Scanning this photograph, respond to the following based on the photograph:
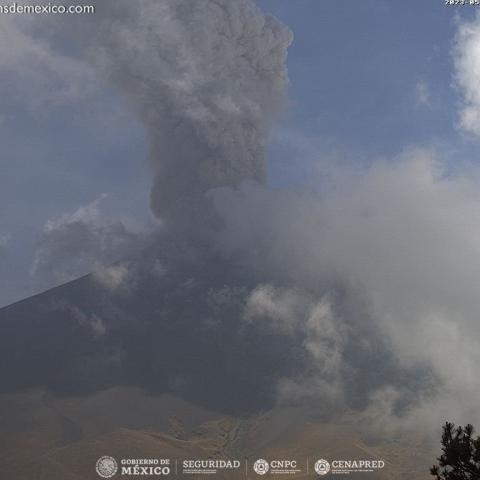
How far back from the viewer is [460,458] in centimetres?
1541

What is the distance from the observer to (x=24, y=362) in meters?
38.4

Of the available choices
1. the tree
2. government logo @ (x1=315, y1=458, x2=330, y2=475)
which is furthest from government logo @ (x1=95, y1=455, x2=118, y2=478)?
the tree

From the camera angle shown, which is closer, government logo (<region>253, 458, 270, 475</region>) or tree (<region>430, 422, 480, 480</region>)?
tree (<region>430, 422, 480, 480</region>)

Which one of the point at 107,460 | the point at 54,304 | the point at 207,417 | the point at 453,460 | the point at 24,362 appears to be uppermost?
the point at 54,304

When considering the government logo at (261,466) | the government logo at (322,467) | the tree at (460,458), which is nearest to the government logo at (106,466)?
the government logo at (261,466)

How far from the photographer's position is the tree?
1510 centimetres

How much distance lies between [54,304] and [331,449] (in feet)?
59.0

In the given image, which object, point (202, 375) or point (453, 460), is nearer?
point (453, 460)

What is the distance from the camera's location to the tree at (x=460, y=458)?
15.1 metres

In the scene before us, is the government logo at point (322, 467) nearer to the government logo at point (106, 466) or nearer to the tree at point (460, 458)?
the government logo at point (106, 466)

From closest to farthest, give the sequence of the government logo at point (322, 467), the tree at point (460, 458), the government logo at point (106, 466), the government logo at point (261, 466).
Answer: the tree at point (460, 458) < the government logo at point (106, 466) < the government logo at point (322, 467) < the government logo at point (261, 466)

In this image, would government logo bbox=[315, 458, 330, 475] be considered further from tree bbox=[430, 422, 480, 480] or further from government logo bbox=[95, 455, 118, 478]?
tree bbox=[430, 422, 480, 480]

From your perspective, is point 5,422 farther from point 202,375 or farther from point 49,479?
point 202,375

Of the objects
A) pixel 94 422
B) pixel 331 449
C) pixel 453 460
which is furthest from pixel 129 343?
pixel 453 460
